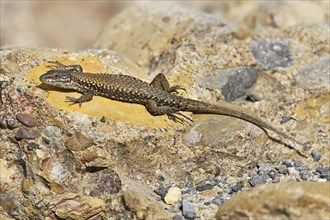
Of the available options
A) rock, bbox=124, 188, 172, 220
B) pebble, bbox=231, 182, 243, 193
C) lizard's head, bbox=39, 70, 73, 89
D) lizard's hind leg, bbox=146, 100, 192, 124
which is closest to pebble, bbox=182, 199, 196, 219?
rock, bbox=124, 188, 172, 220

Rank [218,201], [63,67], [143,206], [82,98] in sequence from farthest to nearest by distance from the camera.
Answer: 1. [63,67]
2. [82,98]
3. [218,201]
4. [143,206]

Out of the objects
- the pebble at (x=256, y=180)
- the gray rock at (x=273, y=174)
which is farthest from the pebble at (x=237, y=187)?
the gray rock at (x=273, y=174)

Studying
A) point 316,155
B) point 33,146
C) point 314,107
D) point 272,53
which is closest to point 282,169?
point 316,155

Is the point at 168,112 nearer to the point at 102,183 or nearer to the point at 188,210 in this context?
the point at 102,183

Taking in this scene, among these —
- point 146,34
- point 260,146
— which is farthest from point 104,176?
point 146,34

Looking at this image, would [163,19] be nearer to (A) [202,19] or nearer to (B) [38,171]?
(A) [202,19]
